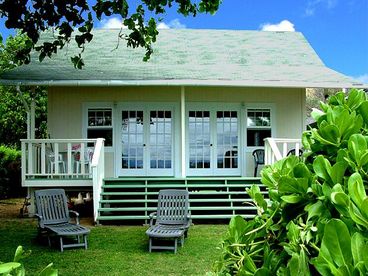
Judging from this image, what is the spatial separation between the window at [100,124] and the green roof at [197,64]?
4.20ft

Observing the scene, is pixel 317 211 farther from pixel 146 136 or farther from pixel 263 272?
pixel 146 136

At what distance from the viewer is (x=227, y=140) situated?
47.4ft

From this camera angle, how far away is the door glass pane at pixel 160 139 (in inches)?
559

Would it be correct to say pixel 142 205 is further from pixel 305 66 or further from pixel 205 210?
pixel 305 66

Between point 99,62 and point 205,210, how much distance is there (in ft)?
20.3

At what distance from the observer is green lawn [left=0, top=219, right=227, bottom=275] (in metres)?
7.40

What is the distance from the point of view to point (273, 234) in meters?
1.52

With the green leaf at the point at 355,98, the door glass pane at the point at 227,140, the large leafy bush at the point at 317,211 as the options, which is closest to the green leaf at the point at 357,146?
the large leafy bush at the point at 317,211

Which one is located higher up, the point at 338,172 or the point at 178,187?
the point at 338,172

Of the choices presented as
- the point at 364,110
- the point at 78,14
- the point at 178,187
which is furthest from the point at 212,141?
the point at 364,110

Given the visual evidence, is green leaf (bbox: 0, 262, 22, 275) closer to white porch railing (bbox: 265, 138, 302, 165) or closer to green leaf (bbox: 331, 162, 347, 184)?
green leaf (bbox: 331, 162, 347, 184)

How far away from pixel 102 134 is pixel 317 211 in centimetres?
1319

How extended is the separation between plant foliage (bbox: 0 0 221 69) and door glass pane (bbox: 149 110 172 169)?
324cm

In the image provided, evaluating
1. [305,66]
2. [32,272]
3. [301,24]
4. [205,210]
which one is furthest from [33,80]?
[301,24]
